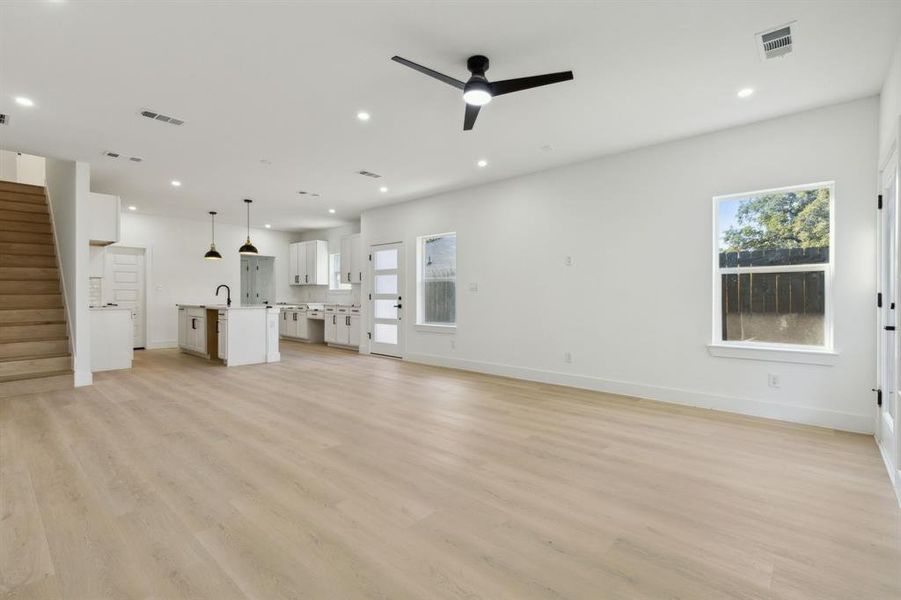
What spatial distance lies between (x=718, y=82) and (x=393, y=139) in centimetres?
307

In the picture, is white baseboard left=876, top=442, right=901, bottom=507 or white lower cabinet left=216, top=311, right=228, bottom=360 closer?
white baseboard left=876, top=442, right=901, bottom=507

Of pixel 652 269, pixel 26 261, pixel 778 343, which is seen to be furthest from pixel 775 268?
pixel 26 261

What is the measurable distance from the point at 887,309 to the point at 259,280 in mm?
11724

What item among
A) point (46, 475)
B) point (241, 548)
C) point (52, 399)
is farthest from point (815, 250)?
point (52, 399)

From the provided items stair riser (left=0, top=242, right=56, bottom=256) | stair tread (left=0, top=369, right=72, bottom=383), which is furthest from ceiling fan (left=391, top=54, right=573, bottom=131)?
stair riser (left=0, top=242, right=56, bottom=256)

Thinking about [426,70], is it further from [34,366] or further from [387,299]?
[34,366]

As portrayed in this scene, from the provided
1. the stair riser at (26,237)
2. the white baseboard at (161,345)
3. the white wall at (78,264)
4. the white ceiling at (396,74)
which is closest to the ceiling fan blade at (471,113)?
the white ceiling at (396,74)

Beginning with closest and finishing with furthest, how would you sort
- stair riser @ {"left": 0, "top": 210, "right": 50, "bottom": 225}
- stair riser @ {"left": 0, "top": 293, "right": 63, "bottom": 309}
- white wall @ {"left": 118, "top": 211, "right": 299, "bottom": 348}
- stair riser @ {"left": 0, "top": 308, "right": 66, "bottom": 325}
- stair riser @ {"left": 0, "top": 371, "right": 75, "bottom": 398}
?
stair riser @ {"left": 0, "top": 371, "right": 75, "bottom": 398} < stair riser @ {"left": 0, "top": 308, "right": 66, "bottom": 325} < stair riser @ {"left": 0, "top": 293, "right": 63, "bottom": 309} < stair riser @ {"left": 0, "top": 210, "right": 50, "bottom": 225} < white wall @ {"left": 118, "top": 211, "right": 299, "bottom": 348}

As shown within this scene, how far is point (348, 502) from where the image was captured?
2.40 m

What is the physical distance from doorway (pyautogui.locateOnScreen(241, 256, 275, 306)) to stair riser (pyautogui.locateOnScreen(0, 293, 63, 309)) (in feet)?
16.8

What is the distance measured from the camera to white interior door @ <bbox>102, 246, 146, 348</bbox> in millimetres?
8734

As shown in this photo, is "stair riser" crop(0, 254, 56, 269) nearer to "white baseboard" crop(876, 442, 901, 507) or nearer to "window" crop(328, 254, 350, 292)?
"window" crop(328, 254, 350, 292)

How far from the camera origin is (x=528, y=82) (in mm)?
2928

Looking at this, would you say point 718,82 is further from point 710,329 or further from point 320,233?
point 320,233
